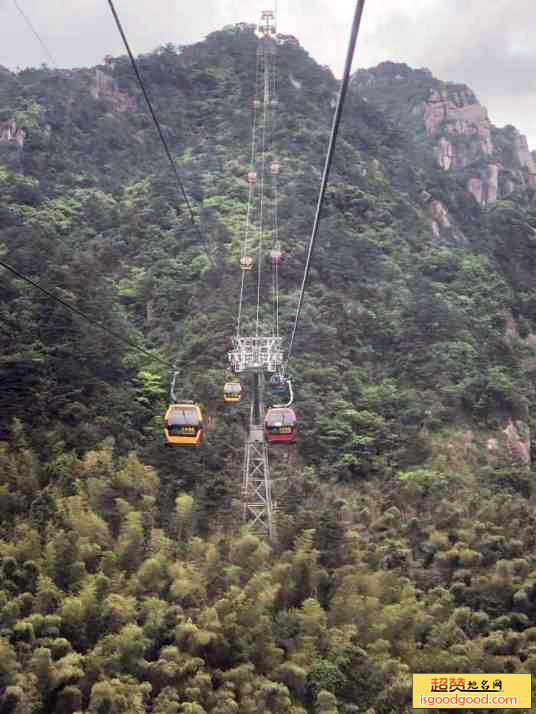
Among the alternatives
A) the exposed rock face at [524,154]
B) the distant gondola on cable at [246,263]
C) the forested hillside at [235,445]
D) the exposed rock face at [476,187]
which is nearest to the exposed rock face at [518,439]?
the forested hillside at [235,445]

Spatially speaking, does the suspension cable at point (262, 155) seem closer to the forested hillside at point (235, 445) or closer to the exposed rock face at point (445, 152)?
the forested hillside at point (235, 445)

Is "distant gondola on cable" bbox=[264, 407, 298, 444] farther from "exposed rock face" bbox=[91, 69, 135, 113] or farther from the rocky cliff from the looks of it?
the rocky cliff

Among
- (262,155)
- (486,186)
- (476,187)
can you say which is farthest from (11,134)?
(486,186)

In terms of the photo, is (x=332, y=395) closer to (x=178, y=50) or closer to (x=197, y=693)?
(x=197, y=693)

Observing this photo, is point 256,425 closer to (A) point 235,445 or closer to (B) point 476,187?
(A) point 235,445

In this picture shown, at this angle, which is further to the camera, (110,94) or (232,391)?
(110,94)

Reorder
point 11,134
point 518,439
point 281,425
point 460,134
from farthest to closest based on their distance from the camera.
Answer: point 460,134 → point 11,134 → point 518,439 → point 281,425

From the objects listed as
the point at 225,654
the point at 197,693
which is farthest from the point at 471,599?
the point at 197,693

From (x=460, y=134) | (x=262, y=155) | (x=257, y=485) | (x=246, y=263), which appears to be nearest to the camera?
(x=257, y=485)
